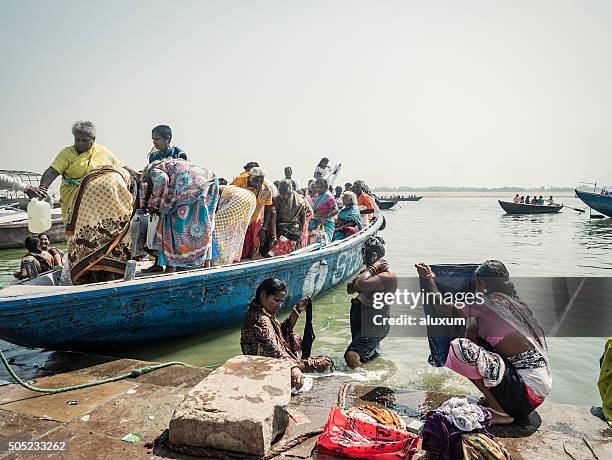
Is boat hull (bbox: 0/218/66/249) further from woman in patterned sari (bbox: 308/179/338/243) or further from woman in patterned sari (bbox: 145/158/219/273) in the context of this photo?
woman in patterned sari (bbox: 145/158/219/273)

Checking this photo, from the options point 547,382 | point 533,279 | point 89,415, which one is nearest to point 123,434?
point 89,415

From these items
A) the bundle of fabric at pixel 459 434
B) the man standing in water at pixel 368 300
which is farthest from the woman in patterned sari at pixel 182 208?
the bundle of fabric at pixel 459 434

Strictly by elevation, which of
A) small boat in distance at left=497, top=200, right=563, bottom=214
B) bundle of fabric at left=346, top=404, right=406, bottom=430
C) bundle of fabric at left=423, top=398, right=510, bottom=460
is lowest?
small boat in distance at left=497, top=200, right=563, bottom=214

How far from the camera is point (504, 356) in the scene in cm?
316

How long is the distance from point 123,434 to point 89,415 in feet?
1.46

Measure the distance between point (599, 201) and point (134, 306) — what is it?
A: 30.1 meters

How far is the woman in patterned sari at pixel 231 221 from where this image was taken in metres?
6.09

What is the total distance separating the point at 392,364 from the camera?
5.04m

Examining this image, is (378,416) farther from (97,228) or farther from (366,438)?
(97,228)

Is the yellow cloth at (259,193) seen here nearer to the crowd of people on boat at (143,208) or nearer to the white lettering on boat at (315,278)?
the crowd of people on boat at (143,208)

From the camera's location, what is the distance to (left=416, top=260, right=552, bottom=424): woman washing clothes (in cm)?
306

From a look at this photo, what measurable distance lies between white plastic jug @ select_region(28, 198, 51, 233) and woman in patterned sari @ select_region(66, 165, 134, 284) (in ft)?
2.16

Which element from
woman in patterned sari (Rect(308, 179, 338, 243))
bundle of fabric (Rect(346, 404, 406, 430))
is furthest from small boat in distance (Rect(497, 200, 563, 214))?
bundle of fabric (Rect(346, 404, 406, 430))

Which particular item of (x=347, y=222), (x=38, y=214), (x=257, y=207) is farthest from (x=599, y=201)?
(x=38, y=214)
